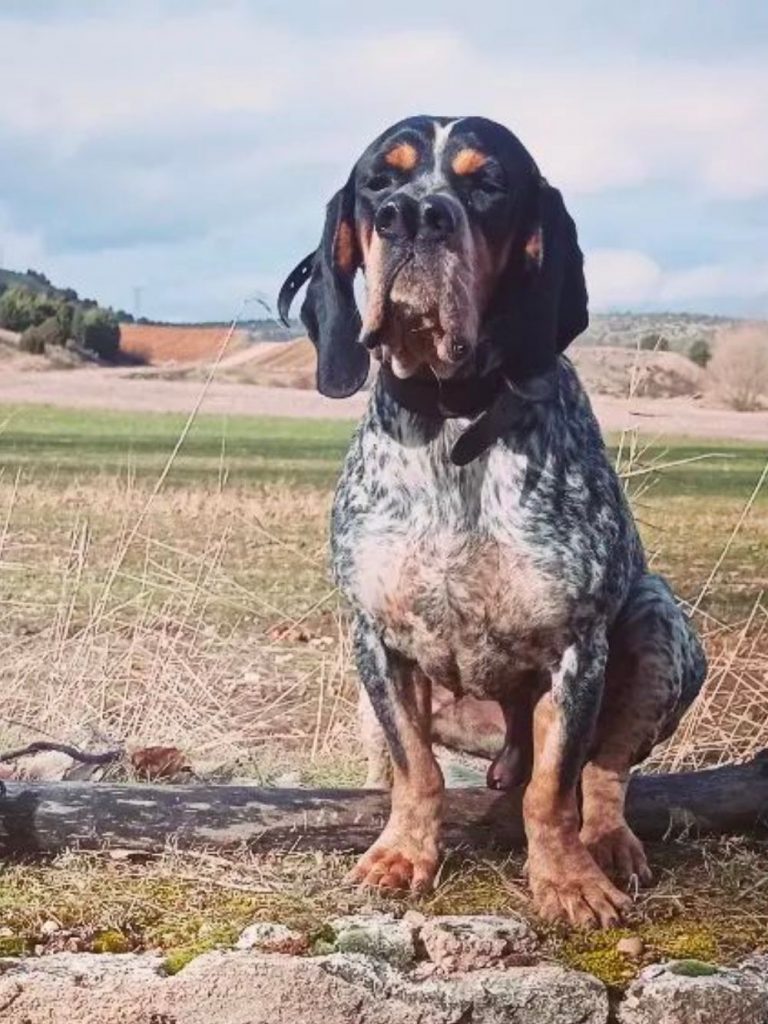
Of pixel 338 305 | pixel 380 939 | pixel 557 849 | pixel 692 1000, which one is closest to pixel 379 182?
pixel 338 305

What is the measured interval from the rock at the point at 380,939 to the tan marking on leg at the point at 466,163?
1572 millimetres

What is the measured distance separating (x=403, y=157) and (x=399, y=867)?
154 cm

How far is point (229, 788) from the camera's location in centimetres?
444

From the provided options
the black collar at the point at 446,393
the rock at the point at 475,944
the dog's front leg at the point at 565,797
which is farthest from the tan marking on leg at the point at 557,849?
the black collar at the point at 446,393

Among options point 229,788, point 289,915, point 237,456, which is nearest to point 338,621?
point 237,456

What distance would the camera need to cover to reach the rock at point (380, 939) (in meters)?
3.79

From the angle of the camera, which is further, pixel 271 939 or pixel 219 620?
pixel 219 620

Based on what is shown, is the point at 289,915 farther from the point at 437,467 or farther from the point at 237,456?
the point at 237,456

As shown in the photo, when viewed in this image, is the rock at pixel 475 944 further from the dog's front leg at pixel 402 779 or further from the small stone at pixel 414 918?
Answer: the dog's front leg at pixel 402 779

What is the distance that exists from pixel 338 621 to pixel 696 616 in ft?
4.65

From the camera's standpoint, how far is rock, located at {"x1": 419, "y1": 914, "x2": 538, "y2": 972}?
3779 mm

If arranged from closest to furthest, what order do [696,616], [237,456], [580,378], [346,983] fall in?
[346,983] → [580,378] → [696,616] → [237,456]

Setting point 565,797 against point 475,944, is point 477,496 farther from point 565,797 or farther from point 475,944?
point 475,944

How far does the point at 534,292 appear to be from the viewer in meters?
3.77
